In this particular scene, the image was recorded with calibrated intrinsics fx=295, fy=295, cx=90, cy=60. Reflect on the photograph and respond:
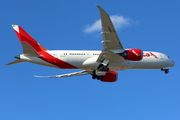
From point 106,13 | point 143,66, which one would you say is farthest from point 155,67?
point 106,13

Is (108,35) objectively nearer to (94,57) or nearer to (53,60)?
(94,57)

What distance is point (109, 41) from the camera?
1145 inches

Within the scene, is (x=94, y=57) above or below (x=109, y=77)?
above

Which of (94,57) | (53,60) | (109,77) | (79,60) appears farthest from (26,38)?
(109,77)

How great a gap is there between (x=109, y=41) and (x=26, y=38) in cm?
1005

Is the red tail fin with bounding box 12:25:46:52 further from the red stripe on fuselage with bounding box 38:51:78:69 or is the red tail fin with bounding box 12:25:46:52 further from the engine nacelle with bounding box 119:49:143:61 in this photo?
the engine nacelle with bounding box 119:49:143:61

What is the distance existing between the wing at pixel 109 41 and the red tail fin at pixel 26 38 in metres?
6.99

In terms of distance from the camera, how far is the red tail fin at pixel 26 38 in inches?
1305

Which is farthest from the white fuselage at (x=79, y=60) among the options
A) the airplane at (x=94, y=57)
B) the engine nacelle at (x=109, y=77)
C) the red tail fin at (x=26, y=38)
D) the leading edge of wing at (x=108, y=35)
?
the engine nacelle at (x=109, y=77)

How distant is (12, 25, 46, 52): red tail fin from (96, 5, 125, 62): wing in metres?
6.99

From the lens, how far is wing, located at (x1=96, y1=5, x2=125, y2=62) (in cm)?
2679

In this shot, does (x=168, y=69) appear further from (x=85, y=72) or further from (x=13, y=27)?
(x=13, y=27)

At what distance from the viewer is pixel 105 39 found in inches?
1136

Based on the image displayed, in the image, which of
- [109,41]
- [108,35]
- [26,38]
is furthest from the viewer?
[26,38]
